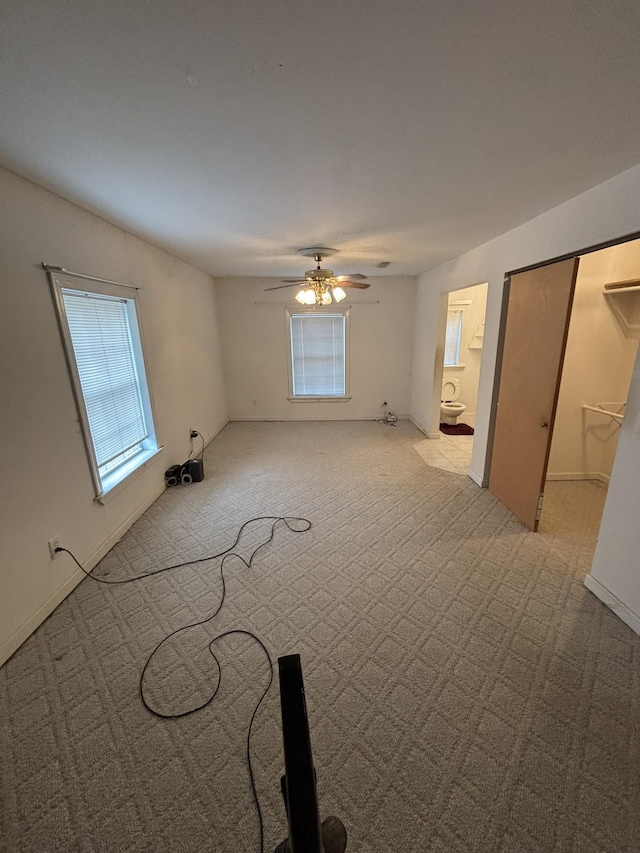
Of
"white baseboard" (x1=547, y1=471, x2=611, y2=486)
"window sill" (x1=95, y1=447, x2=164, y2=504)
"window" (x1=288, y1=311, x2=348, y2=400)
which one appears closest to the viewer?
"window sill" (x1=95, y1=447, x2=164, y2=504)

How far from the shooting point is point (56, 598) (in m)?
2.01

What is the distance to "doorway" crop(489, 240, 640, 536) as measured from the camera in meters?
2.60

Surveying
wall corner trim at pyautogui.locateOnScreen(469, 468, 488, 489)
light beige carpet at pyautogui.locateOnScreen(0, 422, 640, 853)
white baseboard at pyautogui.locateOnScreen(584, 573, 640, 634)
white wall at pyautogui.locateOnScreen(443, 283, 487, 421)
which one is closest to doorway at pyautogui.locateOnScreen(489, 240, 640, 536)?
wall corner trim at pyautogui.locateOnScreen(469, 468, 488, 489)

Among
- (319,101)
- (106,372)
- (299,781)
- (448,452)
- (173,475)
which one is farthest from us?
(448,452)

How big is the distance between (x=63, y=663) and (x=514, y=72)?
3.01m

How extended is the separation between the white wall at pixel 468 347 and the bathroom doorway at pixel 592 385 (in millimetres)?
1847

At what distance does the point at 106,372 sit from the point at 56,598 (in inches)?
61.8

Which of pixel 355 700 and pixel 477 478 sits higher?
pixel 477 478

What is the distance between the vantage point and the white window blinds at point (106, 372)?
234 centimetres

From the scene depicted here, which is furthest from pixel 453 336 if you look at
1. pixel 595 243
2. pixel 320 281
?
pixel 595 243

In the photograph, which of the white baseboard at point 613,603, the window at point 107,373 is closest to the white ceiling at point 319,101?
the window at point 107,373

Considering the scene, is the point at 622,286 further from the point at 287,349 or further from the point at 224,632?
the point at 287,349

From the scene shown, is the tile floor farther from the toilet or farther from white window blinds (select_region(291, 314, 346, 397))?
white window blinds (select_region(291, 314, 346, 397))

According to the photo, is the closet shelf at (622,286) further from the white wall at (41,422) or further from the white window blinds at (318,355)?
the white wall at (41,422)
